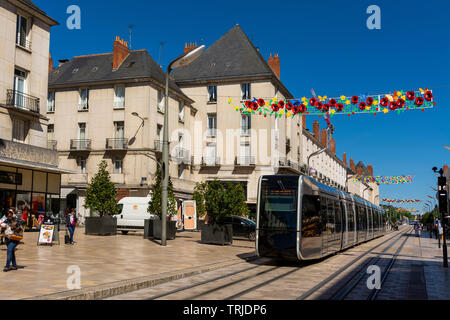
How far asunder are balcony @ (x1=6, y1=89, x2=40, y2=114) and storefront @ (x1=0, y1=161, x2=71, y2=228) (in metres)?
3.24

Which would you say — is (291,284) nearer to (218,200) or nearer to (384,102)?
(384,102)

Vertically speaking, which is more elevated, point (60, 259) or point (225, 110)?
point (225, 110)

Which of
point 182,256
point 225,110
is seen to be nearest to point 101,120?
point 225,110

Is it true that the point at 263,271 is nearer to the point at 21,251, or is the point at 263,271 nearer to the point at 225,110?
the point at 21,251

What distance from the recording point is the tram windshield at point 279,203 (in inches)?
543

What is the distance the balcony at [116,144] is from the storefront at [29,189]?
10.9 meters

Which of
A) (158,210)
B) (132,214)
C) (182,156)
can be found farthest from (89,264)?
(182,156)

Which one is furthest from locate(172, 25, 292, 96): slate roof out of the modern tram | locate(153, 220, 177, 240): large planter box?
the modern tram

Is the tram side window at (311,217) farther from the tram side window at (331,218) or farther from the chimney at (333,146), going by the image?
the chimney at (333,146)

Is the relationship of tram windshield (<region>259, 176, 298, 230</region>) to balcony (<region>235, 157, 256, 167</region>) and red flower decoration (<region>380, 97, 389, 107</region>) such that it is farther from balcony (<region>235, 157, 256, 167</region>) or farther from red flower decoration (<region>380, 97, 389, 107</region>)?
balcony (<region>235, 157, 256, 167</region>)

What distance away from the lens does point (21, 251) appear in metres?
15.3

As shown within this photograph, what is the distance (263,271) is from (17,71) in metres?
19.1

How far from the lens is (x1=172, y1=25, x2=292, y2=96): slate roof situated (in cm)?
4550
